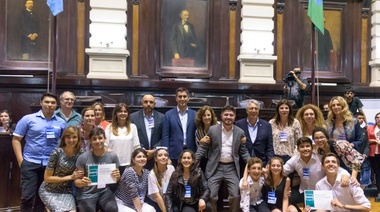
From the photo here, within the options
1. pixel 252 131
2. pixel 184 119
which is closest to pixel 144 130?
pixel 184 119

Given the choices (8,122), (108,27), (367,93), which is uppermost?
(108,27)

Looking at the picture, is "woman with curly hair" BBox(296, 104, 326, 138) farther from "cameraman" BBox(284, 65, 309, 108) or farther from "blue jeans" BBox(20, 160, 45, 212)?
"blue jeans" BBox(20, 160, 45, 212)

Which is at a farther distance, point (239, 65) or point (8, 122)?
point (239, 65)

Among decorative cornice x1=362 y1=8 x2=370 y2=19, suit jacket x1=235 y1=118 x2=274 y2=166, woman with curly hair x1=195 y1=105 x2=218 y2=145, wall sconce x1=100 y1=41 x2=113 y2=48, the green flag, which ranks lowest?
suit jacket x1=235 y1=118 x2=274 y2=166

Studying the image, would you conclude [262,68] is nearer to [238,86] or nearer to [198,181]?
[238,86]

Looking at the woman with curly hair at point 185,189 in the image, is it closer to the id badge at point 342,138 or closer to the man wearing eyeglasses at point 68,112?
the man wearing eyeglasses at point 68,112

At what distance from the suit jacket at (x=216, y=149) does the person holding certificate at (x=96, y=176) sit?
45.3 inches

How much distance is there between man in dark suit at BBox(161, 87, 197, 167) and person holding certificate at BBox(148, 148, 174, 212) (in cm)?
46

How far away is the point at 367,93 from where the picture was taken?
10047 millimetres

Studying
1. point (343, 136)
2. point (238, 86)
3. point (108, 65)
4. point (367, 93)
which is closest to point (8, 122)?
point (108, 65)

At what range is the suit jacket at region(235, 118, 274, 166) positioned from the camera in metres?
5.12

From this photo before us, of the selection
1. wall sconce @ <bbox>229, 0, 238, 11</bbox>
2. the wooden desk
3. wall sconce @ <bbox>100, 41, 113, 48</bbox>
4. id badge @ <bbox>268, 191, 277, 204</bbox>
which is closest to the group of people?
id badge @ <bbox>268, 191, 277, 204</bbox>

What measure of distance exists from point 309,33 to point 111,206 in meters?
7.66

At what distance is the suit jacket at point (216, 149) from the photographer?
194 inches
